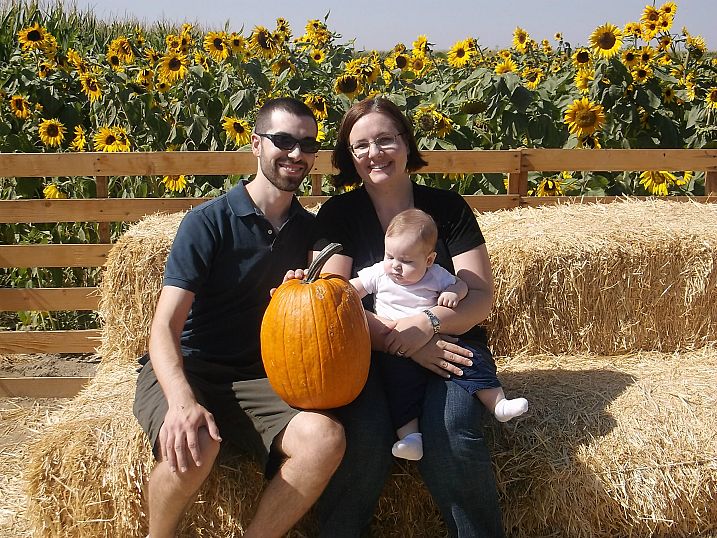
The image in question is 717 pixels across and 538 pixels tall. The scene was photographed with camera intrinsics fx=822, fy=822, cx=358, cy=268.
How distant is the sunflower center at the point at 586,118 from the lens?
5797mm

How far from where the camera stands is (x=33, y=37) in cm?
671

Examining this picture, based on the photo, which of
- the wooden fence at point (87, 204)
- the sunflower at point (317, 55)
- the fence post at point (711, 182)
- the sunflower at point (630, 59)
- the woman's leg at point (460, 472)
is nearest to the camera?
the woman's leg at point (460, 472)

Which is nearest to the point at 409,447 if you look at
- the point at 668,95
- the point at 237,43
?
the point at 668,95

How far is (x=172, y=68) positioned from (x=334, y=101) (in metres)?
1.31

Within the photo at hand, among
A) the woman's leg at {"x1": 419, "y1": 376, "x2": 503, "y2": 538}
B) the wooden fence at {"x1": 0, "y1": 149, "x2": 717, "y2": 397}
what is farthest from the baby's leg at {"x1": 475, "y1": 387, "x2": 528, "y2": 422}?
the wooden fence at {"x1": 0, "y1": 149, "x2": 717, "y2": 397}

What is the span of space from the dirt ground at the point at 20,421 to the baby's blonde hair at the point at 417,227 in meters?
1.60

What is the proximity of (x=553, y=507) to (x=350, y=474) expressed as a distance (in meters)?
0.77

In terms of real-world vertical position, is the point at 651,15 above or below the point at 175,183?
above

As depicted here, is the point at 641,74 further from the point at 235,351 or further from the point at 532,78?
the point at 235,351

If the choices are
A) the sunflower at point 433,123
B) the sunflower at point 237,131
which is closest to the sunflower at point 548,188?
the sunflower at point 433,123

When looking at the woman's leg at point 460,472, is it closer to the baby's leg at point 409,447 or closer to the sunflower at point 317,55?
the baby's leg at point 409,447

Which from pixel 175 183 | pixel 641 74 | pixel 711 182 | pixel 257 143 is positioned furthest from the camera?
pixel 641 74

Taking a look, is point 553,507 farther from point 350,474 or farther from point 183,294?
point 183,294

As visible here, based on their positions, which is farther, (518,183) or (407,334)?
(518,183)
